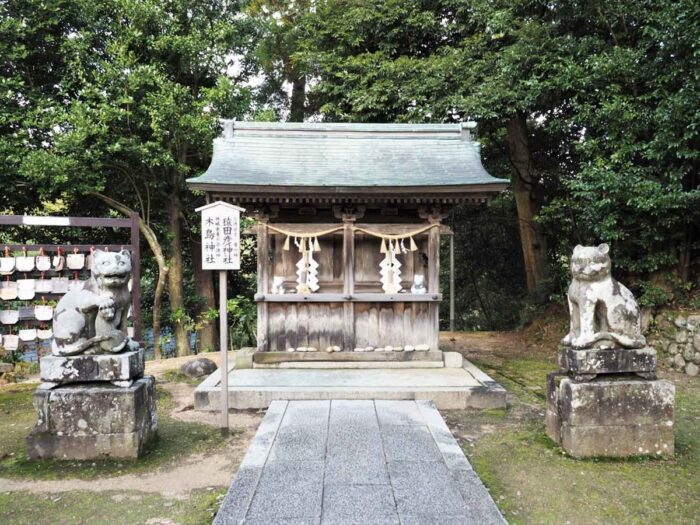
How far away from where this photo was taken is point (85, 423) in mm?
4230

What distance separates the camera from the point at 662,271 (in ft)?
30.3

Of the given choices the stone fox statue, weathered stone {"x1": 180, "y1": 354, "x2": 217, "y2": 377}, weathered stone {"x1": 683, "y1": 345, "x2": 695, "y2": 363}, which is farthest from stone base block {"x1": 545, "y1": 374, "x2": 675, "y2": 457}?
weathered stone {"x1": 180, "y1": 354, "x2": 217, "y2": 377}

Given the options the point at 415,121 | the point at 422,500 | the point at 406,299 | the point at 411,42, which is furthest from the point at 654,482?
the point at 411,42

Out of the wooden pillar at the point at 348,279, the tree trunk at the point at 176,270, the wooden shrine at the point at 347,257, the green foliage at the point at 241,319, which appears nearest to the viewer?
the wooden shrine at the point at 347,257

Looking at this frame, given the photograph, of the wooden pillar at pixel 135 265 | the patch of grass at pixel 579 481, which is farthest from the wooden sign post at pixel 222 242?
the patch of grass at pixel 579 481

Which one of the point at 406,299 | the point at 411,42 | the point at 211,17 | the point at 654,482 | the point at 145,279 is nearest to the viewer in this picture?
the point at 654,482

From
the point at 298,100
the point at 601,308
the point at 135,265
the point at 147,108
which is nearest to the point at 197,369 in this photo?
the point at 135,265

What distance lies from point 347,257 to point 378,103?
22.1 ft

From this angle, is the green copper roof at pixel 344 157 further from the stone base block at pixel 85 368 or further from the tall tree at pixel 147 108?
the stone base block at pixel 85 368

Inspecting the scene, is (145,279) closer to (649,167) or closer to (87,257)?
(87,257)

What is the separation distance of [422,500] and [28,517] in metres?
3.07

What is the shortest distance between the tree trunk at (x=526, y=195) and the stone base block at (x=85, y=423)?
38.9ft

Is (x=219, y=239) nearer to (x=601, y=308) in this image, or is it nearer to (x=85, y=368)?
(x=85, y=368)

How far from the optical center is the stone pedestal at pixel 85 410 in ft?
13.8
